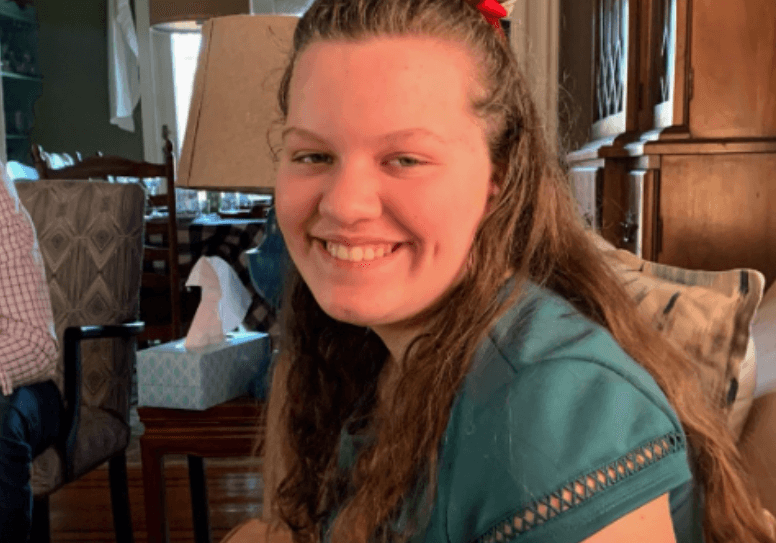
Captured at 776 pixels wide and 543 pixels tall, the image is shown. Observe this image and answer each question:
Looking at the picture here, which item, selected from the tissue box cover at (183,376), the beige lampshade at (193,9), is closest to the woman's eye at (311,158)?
the tissue box cover at (183,376)

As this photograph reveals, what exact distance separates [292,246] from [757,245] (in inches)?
44.0

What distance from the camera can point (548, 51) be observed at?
9.75 ft

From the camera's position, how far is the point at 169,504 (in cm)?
239

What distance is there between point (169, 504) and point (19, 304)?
861 millimetres

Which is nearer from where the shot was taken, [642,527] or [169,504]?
[642,527]

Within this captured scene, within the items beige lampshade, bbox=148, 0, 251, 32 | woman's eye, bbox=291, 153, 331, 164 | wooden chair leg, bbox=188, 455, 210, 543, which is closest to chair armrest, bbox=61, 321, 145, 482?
wooden chair leg, bbox=188, 455, 210, 543

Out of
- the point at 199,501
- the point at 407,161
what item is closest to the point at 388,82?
the point at 407,161

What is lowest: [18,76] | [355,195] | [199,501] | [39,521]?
[39,521]

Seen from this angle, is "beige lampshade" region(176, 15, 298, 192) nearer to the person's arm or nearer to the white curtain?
the person's arm

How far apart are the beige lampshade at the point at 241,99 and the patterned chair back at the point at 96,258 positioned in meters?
0.71

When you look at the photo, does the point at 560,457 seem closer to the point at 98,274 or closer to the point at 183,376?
the point at 183,376

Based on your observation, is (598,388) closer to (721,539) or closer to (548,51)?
Result: (721,539)

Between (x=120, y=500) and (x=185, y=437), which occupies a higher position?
(x=185, y=437)

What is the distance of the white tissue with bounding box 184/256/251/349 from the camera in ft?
5.33
